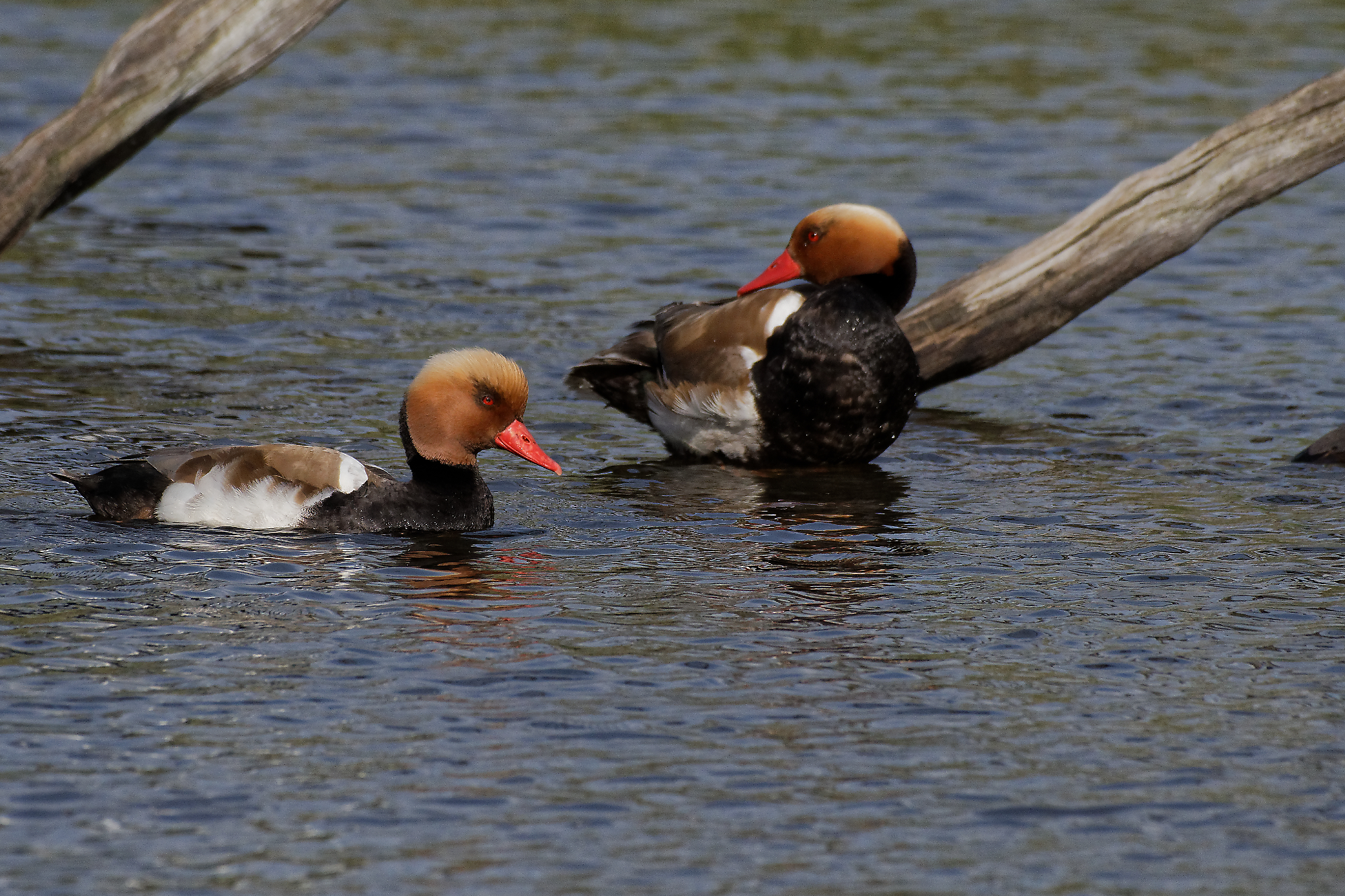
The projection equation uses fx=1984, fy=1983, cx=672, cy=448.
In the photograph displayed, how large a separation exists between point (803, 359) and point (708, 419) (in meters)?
0.65

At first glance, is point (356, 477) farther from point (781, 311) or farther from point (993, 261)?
point (993, 261)

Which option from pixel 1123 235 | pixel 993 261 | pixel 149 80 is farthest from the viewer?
pixel 993 261

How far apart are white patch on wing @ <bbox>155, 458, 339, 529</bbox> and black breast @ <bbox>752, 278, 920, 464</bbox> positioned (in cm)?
244

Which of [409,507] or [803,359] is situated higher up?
[803,359]

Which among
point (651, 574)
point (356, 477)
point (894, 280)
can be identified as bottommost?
point (651, 574)

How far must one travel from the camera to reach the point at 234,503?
8336mm

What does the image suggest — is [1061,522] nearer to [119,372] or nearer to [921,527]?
[921,527]

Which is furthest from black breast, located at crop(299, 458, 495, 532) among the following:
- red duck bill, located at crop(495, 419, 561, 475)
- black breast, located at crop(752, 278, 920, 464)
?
black breast, located at crop(752, 278, 920, 464)

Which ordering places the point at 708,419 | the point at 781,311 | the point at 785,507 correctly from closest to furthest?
the point at 785,507, the point at 781,311, the point at 708,419

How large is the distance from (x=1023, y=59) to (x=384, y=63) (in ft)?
22.9

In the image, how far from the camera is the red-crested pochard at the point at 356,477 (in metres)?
8.34

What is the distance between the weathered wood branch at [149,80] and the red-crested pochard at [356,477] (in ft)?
9.42

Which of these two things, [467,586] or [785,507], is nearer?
[467,586]

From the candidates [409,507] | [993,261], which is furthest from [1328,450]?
[409,507]
